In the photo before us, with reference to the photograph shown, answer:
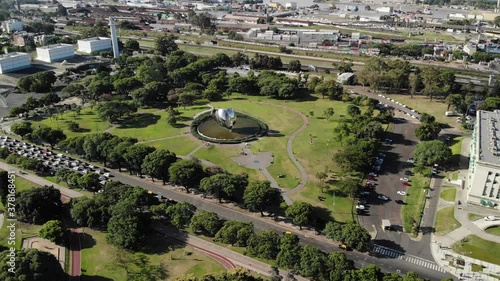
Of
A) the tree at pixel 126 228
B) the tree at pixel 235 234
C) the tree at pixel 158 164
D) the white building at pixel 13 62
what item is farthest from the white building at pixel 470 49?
the white building at pixel 13 62

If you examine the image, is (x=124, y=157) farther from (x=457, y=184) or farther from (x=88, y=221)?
(x=457, y=184)

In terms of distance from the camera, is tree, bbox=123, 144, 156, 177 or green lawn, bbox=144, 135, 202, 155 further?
green lawn, bbox=144, 135, 202, 155

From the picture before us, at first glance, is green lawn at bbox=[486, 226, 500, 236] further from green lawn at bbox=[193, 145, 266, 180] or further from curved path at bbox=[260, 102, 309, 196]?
green lawn at bbox=[193, 145, 266, 180]

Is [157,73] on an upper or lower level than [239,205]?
upper

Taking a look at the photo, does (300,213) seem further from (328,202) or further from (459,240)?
(459,240)

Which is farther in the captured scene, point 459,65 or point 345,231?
point 459,65

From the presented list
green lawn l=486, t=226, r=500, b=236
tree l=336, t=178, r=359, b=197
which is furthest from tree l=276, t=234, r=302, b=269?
green lawn l=486, t=226, r=500, b=236

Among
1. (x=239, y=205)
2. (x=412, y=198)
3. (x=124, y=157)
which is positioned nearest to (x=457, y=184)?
(x=412, y=198)
